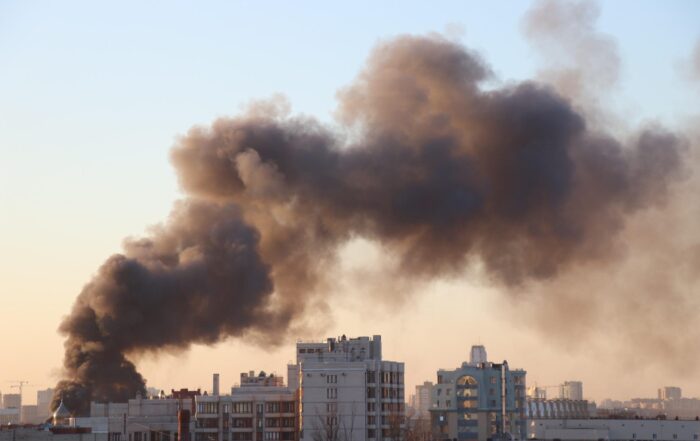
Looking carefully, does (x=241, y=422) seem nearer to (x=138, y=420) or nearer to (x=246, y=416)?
(x=246, y=416)

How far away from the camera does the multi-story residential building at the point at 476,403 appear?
468 feet

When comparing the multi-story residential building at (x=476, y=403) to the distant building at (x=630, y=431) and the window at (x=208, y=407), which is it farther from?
the window at (x=208, y=407)

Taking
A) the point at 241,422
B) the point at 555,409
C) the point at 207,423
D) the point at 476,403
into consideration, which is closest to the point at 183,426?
the point at 207,423

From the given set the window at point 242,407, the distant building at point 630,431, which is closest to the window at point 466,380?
the distant building at point 630,431

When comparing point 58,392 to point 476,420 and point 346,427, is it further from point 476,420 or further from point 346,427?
point 476,420

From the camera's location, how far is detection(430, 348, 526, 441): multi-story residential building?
142 metres

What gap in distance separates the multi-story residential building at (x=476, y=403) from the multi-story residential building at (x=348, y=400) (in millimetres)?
32986

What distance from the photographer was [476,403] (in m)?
144

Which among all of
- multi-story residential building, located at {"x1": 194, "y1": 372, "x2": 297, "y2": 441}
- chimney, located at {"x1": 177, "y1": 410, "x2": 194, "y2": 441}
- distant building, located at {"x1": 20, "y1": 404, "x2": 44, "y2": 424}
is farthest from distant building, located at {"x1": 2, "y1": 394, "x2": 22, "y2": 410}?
chimney, located at {"x1": 177, "y1": 410, "x2": 194, "y2": 441}

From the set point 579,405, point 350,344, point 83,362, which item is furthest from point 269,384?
point 579,405

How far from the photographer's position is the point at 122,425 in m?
103

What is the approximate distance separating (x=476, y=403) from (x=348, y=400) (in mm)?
39324

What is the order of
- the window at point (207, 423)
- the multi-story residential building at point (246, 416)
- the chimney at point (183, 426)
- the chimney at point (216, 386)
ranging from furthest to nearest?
the chimney at point (216, 386), the multi-story residential building at point (246, 416), the window at point (207, 423), the chimney at point (183, 426)

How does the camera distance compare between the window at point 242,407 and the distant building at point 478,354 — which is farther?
the distant building at point 478,354
